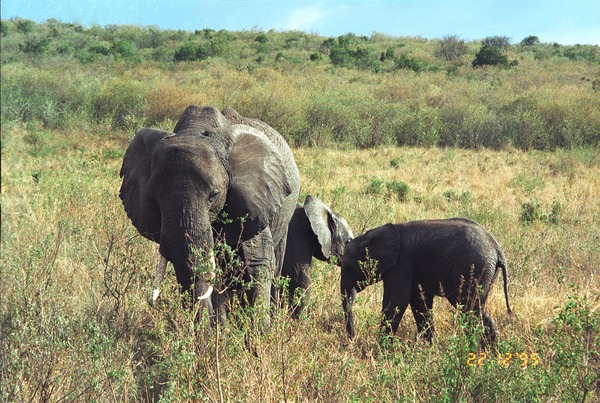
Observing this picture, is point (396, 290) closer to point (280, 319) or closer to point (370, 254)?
point (370, 254)

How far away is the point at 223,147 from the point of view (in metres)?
5.14

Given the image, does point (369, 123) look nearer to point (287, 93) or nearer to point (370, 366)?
point (287, 93)

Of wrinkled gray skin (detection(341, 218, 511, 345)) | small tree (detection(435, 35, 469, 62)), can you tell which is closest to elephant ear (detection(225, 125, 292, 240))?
wrinkled gray skin (detection(341, 218, 511, 345))

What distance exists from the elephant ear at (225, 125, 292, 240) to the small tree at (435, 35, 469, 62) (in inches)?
1774

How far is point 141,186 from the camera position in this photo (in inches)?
203

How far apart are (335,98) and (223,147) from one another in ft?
64.4

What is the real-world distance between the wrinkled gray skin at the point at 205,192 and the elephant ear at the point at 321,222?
1252mm

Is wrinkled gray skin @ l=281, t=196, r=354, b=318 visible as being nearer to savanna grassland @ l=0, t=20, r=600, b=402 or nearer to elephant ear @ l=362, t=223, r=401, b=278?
savanna grassland @ l=0, t=20, r=600, b=402

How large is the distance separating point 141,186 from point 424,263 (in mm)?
2856

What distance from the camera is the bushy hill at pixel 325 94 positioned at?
20703mm

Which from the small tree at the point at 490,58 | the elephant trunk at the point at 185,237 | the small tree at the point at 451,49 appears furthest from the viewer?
the small tree at the point at 451,49

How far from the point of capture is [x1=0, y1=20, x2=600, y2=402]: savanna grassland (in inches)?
161
